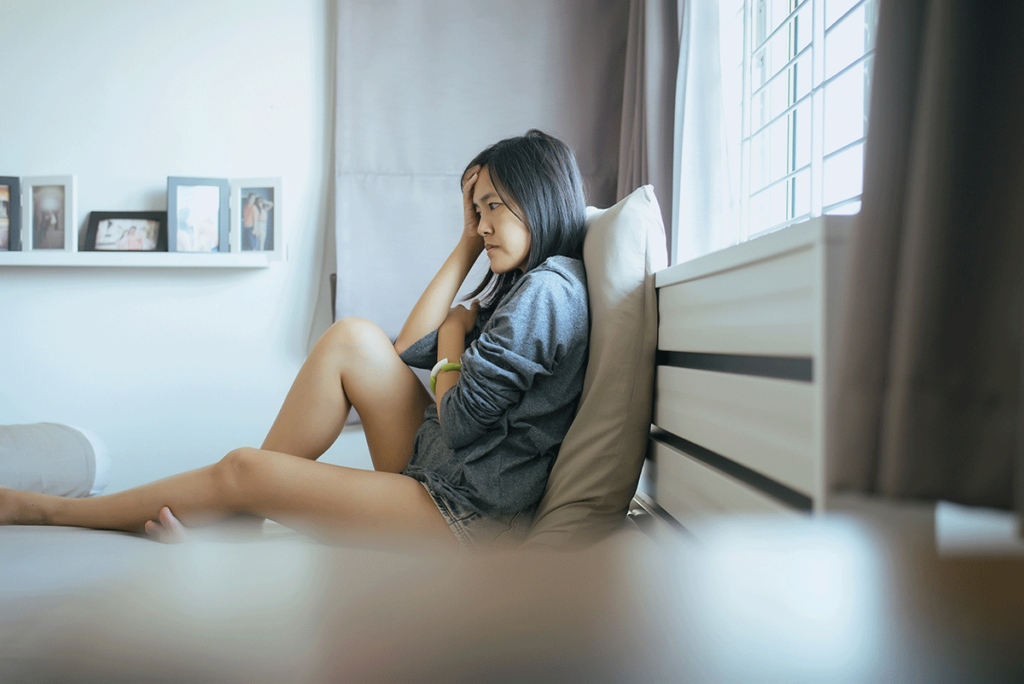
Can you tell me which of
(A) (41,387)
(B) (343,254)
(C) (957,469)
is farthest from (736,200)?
(A) (41,387)

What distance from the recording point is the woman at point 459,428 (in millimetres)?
801

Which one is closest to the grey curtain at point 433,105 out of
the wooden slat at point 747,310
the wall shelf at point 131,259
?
the wall shelf at point 131,259

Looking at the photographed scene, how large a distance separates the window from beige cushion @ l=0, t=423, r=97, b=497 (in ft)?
4.61

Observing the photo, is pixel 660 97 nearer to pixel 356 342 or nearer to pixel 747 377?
pixel 356 342

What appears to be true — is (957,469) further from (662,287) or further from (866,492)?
(662,287)

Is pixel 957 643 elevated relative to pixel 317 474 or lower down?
elevated

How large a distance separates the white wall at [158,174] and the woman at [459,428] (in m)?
0.93

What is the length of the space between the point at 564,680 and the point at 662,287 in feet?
2.45

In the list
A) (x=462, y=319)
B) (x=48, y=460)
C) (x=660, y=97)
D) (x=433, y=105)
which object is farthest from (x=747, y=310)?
(x=433, y=105)

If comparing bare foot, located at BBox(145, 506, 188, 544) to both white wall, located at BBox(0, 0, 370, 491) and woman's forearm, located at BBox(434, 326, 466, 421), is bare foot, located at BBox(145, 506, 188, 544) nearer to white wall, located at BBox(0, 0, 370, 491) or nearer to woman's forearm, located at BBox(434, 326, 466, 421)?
woman's forearm, located at BBox(434, 326, 466, 421)

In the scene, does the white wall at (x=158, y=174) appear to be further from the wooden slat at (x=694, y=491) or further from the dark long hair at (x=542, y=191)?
the wooden slat at (x=694, y=491)

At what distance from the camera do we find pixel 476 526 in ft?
2.64

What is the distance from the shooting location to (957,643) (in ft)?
0.49

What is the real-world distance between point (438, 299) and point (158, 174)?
1.16 metres
